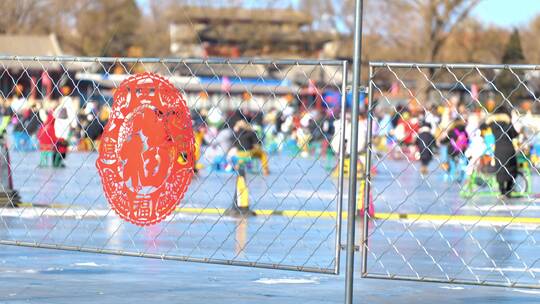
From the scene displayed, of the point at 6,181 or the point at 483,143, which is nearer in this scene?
the point at 483,143

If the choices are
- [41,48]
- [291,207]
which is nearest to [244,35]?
[41,48]

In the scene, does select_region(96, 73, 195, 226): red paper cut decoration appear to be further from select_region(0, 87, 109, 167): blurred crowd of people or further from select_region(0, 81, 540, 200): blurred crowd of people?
Answer: select_region(0, 81, 540, 200): blurred crowd of people

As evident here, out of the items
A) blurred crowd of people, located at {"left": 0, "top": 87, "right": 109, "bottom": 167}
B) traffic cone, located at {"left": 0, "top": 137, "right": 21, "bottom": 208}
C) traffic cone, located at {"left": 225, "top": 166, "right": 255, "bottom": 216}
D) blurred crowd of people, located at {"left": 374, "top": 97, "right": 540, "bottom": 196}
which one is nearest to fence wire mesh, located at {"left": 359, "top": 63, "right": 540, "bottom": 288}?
blurred crowd of people, located at {"left": 374, "top": 97, "right": 540, "bottom": 196}

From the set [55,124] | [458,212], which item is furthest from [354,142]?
[458,212]

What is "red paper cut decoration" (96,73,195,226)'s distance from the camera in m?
8.04

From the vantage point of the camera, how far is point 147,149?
8.04 metres

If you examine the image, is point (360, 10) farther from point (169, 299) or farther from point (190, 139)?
point (169, 299)

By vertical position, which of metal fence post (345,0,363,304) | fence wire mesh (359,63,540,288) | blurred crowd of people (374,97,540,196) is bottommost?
metal fence post (345,0,363,304)

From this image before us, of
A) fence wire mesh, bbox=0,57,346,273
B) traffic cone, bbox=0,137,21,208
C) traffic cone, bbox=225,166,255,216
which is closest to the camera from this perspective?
fence wire mesh, bbox=0,57,346,273

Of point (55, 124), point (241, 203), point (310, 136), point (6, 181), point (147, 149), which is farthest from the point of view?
point (6, 181)

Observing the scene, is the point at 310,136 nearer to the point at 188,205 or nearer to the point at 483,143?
the point at 483,143

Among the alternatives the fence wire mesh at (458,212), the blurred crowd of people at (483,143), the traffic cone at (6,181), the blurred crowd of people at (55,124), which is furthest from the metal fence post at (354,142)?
the traffic cone at (6,181)

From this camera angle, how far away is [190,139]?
813cm

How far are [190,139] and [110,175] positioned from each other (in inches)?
24.6
